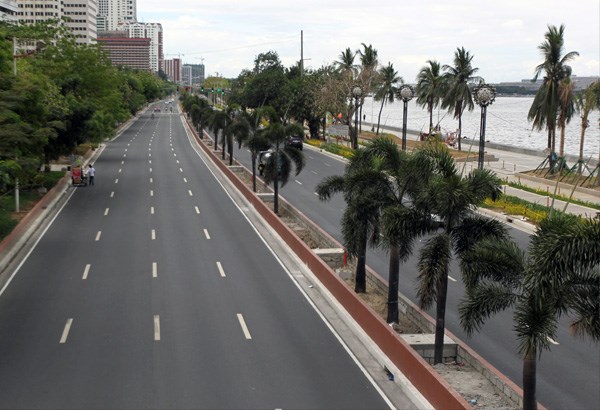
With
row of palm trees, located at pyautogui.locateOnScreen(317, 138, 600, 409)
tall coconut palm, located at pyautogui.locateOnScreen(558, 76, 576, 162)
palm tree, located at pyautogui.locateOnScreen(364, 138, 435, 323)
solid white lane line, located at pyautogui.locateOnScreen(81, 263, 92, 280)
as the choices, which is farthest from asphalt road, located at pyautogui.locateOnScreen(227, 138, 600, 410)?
tall coconut palm, located at pyautogui.locateOnScreen(558, 76, 576, 162)

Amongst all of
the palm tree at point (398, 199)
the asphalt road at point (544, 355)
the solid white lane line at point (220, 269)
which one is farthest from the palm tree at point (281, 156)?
the palm tree at point (398, 199)

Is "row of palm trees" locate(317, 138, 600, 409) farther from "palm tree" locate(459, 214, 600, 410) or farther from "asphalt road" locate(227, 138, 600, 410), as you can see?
"asphalt road" locate(227, 138, 600, 410)

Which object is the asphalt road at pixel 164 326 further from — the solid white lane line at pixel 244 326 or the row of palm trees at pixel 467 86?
the row of palm trees at pixel 467 86

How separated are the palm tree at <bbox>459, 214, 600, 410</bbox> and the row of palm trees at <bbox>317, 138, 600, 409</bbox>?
0.02 metres

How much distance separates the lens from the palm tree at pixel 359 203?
845 inches

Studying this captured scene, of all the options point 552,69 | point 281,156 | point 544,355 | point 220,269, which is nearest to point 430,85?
point 552,69

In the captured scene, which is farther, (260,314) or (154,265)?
(154,265)

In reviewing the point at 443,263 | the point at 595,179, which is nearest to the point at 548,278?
the point at 443,263

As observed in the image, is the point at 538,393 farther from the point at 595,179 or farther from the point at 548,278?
the point at 595,179

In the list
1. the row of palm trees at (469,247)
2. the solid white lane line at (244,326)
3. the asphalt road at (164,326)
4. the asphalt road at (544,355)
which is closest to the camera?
the row of palm trees at (469,247)

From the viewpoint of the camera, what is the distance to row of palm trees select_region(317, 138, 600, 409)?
39.5ft

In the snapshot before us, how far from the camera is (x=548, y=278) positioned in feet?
39.3

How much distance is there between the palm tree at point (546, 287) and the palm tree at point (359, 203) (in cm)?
751

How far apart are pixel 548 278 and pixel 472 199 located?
5556mm
